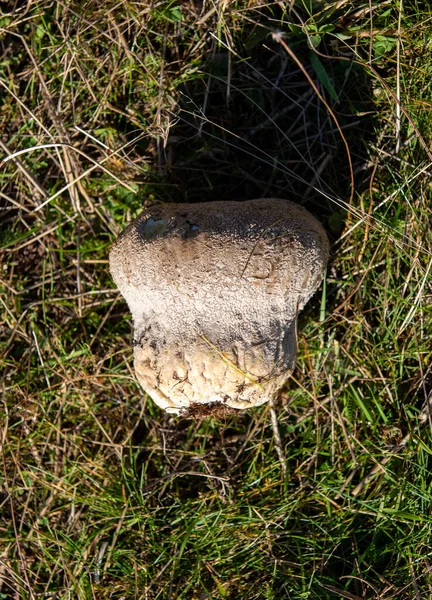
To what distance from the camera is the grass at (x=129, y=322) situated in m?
2.25

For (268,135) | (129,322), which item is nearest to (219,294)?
(129,322)

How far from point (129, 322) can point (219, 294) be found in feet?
2.36

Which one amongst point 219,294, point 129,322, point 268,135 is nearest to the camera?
point 219,294

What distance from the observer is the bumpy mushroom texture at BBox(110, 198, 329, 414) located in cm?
187

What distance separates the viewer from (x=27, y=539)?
2.52 m

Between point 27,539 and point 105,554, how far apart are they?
14.7 inches

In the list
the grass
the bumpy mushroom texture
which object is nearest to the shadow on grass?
the grass

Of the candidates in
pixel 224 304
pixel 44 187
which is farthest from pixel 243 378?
pixel 44 187

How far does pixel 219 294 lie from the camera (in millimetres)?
1874

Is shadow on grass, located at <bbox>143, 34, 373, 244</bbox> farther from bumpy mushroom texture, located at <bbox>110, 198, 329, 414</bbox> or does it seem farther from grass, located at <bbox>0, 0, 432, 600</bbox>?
bumpy mushroom texture, located at <bbox>110, 198, 329, 414</bbox>

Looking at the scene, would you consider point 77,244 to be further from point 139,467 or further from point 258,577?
point 258,577

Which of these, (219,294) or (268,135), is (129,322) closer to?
(219,294)

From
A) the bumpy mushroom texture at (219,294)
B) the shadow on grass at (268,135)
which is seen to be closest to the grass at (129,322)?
the shadow on grass at (268,135)

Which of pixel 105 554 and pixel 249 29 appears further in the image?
pixel 105 554
